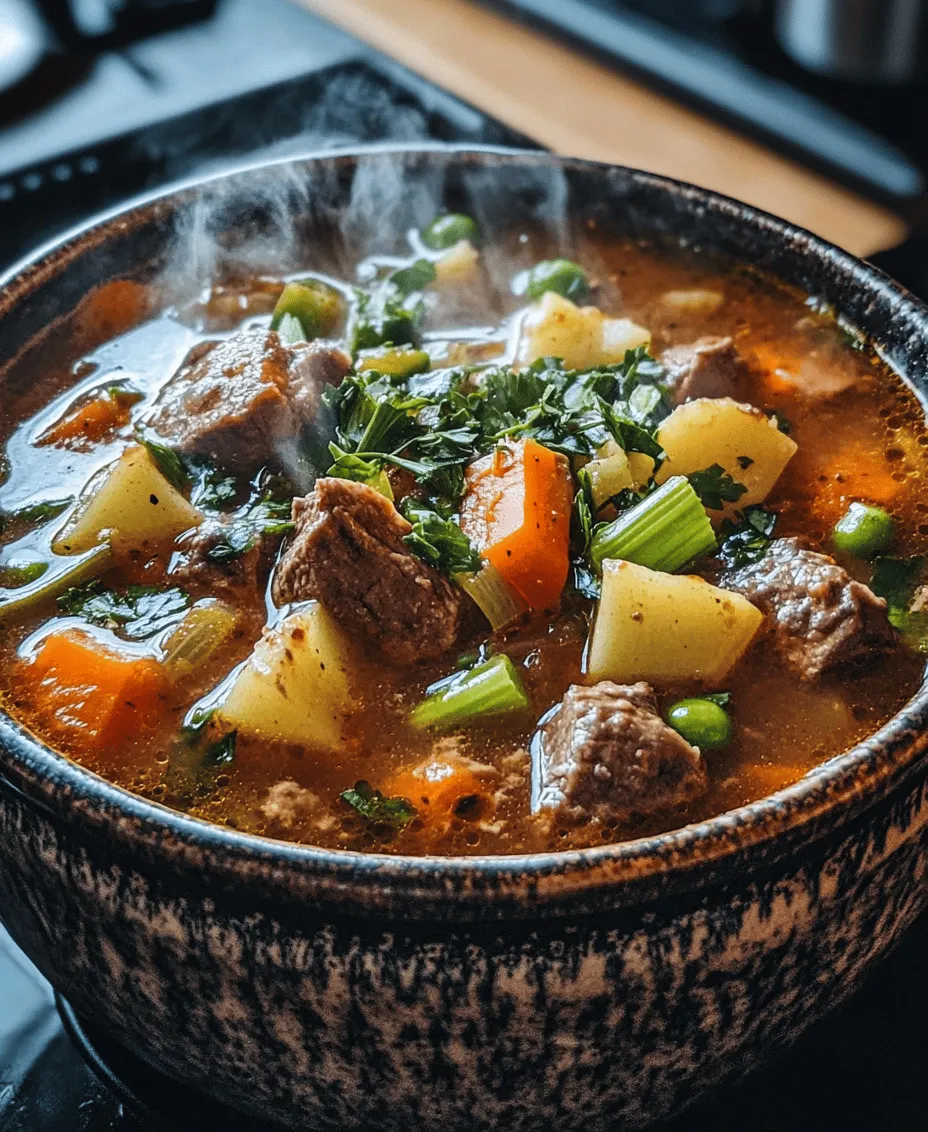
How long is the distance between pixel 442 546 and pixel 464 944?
2.40ft

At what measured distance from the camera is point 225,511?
2.22m

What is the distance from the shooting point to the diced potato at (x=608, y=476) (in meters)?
2.15

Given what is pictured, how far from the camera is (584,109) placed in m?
4.46

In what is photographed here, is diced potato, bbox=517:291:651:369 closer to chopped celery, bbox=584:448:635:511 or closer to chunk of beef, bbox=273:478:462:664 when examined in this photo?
chopped celery, bbox=584:448:635:511

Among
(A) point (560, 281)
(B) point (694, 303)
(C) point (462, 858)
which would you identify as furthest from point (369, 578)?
(B) point (694, 303)

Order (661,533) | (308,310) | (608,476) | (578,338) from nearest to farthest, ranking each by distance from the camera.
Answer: (661,533) < (608,476) < (578,338) < (308,310)

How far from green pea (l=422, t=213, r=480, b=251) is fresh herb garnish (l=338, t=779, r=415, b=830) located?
1.45m

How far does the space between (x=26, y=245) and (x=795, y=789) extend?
9.63 ft

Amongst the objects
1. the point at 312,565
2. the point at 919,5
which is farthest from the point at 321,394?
the point at 919,5

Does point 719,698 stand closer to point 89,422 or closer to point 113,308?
point 89,422

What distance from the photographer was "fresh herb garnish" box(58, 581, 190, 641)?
80.2 inches

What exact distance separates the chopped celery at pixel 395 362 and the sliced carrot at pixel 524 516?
39cm

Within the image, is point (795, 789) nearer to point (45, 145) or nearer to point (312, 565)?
point (312, 565)

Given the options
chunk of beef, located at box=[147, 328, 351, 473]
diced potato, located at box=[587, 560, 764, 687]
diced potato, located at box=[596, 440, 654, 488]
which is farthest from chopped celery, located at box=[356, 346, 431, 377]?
diced potato, located at box=[587, 560, 764, 687]
